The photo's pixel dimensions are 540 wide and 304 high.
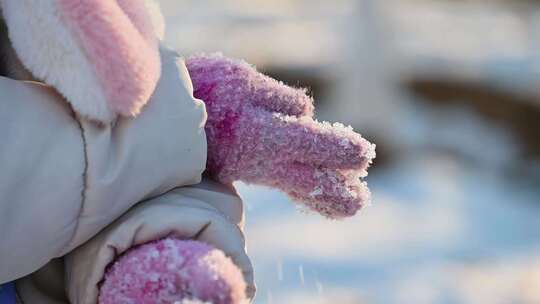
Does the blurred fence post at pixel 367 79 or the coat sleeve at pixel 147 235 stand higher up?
the blurred fence post at pixel 367 79

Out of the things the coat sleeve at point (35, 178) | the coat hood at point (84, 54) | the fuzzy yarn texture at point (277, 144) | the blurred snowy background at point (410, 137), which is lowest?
the coat sleeve at point (35, 178)

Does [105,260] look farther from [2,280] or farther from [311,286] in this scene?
[311,286]

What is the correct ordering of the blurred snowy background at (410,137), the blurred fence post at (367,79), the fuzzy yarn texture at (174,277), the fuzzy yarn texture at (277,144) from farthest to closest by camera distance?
the blurred fence post at (367,79) < the blurred snowy background at (410,137) < the fuzzy yarn texture at (277,144) < the fuzzy yarn texture at (174,277)

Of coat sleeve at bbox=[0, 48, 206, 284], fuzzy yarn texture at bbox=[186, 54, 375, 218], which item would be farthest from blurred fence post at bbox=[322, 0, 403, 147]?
coat sleeve at bbox=[0, 48, 206, 284]

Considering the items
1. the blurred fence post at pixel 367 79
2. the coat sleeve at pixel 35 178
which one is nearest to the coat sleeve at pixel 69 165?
the coat sleeve at pixel 35 178

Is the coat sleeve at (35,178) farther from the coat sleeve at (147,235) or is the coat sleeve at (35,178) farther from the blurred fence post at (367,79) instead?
the blurred fence post at (367,79)

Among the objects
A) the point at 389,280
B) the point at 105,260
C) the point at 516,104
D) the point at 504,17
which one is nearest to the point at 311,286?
the point at 389,280
